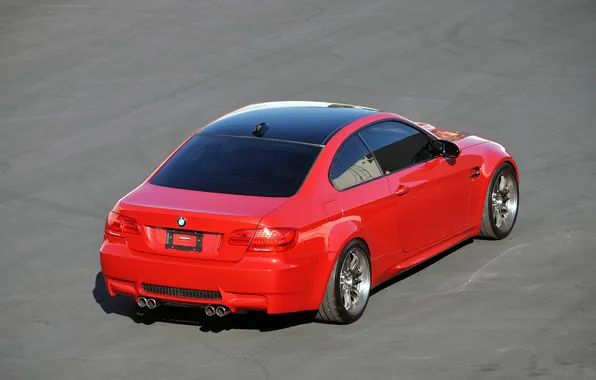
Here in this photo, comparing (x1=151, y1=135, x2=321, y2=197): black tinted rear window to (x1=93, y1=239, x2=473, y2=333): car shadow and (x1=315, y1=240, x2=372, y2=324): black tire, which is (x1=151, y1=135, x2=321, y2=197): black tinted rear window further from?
(x1=93, y1=239, x2=473, y2=333): car shadow

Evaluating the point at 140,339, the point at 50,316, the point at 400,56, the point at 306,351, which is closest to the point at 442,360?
the point at 306,351

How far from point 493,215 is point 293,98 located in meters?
4.85

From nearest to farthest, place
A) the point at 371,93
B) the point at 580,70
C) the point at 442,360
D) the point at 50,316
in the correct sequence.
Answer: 1. the point at 442,360
2. the point at 50,316
3. the point at 371,93
4. the point at 580,70

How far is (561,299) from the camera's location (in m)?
9.70

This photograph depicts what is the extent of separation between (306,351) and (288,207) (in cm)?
103

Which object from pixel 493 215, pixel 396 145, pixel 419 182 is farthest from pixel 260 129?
pixel 493 215

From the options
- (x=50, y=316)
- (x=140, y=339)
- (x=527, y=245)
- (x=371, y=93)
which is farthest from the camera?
(x=371, y=93)

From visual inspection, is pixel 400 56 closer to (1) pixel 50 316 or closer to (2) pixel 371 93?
(2) pixel 371 93

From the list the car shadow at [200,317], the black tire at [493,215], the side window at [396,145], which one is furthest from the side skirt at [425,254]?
the side window at [396,145]

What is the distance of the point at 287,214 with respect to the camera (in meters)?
8.69

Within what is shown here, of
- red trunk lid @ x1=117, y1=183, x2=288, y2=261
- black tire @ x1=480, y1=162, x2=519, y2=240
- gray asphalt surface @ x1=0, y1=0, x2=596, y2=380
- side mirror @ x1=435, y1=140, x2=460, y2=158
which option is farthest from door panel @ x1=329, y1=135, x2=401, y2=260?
black tire @ x1=480, y1=162, x2=519, y2=240

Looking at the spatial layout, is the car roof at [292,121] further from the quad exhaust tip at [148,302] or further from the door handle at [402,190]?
the quad exhaust tip at [148,302]

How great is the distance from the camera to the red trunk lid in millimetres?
8578

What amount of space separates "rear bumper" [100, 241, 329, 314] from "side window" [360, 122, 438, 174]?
1.48 m
